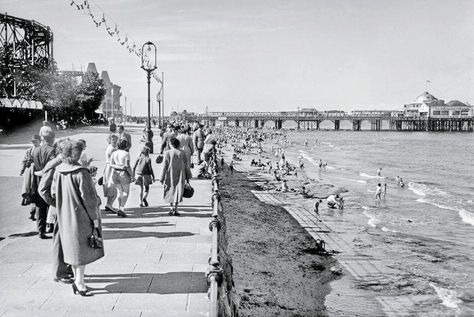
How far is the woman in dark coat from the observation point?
5.24m

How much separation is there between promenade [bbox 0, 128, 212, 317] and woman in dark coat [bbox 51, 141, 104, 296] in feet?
1.49

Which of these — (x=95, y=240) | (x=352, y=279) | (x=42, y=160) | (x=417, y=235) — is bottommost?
(x=417, y=235)

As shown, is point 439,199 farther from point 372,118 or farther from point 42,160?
point 372,118

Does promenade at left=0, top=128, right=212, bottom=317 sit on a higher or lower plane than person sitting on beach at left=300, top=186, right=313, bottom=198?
higher

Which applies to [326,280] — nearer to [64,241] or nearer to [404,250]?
[404,250]

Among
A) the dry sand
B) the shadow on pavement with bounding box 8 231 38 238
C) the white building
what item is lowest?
the dry sand

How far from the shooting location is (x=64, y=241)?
5.30 m

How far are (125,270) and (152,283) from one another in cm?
63

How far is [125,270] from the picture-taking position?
20.4 ft

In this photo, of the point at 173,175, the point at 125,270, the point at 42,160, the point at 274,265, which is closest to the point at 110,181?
the point at 173,175

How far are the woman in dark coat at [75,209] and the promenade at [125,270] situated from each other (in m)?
0.45

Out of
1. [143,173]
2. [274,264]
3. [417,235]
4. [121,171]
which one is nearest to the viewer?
[121,171]

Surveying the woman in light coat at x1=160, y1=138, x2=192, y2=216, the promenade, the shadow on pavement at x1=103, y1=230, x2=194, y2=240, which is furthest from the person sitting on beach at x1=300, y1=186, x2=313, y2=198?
the shadow on pavement at x1=103, y1=230, x2=194, y2=240

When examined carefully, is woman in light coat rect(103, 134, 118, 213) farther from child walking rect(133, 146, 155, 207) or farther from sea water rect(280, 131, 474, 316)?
sea water rect(280, 131, 474, 316)
